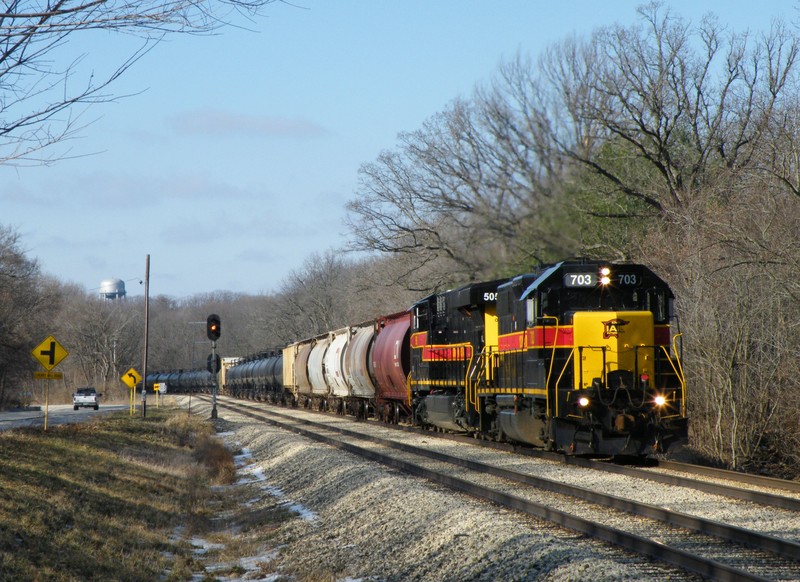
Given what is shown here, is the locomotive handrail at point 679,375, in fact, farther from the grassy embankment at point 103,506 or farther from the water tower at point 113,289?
the water tower at point 113,289

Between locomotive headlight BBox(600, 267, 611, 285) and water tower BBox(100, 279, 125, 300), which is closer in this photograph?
locomotive headlight BBox(600, 267, 611, 285)

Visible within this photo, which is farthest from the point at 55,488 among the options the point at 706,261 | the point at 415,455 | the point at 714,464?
the point at 706,261

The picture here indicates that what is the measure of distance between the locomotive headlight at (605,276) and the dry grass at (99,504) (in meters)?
7.48

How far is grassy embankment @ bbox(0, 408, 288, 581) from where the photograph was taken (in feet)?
33.3

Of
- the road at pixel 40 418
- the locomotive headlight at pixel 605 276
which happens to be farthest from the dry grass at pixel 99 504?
the road at pixel 40 418

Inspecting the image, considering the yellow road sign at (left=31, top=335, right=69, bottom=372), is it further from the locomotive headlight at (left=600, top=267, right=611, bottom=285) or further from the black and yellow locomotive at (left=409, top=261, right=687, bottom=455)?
the locomotive headlight at (left=600, top=267, right=611, bottom=285)

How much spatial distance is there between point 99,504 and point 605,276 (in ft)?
29.1

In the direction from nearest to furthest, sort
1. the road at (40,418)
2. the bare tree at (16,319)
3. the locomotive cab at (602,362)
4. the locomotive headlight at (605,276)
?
the locomotive cab at (602,362)
the locomotive headlight at (605,276)
the road at (40,418)
the bare tree at (16,319)

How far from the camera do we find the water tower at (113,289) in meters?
161

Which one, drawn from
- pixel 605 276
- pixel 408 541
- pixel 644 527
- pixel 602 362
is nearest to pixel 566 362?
pixel 602 362

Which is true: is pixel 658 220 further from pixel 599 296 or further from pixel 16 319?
pixel 16 319

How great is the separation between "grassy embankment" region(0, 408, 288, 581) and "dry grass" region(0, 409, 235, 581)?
0.06 ft

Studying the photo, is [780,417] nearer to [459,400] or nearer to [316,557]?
[459,400]

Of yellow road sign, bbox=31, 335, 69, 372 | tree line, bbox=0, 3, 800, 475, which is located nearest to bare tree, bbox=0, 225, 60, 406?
tree line, bbox=0, 3, 800, 475
